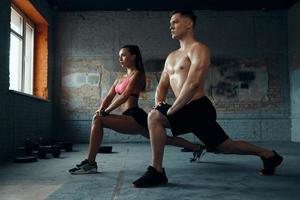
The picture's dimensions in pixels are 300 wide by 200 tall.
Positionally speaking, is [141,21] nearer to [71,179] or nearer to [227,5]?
[227,5]

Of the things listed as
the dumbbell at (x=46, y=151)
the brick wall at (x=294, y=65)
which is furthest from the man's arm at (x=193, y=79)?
the brick wall at (x=294, y=65)

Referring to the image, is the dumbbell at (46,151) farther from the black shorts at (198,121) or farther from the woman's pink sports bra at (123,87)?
the black shorts at (198,121)

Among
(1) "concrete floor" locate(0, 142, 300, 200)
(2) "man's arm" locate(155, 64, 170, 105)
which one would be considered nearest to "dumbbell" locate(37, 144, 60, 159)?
(1) "concrete floor" locate(0, 142, 300, 200)

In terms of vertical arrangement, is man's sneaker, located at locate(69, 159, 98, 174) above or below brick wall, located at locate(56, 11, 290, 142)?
below

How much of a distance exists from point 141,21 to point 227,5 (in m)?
2.14

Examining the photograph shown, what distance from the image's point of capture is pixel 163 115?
2643 mm

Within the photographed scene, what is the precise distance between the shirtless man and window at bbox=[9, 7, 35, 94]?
416cm

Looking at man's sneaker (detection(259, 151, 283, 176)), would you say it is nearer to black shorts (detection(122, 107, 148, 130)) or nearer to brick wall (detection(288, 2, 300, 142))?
black shorts (detection(122, 107, 148, 130))

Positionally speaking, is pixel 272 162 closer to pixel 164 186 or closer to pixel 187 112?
pixel 187 112

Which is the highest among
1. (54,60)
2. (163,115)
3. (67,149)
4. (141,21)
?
(141,21)

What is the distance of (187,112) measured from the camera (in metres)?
2.65

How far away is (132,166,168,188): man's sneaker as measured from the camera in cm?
245

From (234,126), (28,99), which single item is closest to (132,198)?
(28,99)

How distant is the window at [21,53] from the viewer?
6.43m
